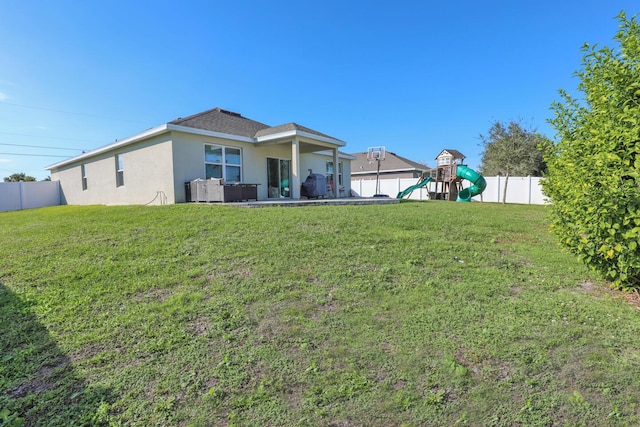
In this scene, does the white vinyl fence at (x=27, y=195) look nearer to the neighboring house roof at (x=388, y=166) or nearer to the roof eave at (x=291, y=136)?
the roof eave at (x=291, y=136)

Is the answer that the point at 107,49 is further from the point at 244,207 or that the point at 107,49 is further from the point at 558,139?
the point at 558,139

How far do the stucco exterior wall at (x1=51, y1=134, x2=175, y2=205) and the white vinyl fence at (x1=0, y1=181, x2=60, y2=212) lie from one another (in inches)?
165

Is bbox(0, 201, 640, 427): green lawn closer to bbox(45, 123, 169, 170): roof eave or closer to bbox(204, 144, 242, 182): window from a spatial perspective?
bbox(45, 123, 169, 170): roof eave

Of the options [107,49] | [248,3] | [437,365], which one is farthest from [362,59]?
[437,365]

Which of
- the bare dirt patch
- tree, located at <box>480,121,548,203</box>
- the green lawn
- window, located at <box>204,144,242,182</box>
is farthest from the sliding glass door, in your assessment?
tree, located at <box>480,121,548,203</box>

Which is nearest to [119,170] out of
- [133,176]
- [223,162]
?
[133,176]

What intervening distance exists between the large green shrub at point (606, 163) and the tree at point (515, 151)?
62.7ft

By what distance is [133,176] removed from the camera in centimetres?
1255

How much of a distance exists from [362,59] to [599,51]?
1325 cm

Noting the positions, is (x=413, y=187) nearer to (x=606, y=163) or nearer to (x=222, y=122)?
(x=222, y=122)

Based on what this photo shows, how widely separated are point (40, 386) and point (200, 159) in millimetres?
10078

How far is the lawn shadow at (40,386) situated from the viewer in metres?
1.87

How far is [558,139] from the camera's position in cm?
424

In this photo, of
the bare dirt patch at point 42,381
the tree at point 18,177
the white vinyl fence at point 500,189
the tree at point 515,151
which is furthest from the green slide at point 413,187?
the tree at point 18,177
